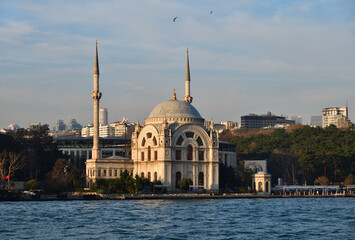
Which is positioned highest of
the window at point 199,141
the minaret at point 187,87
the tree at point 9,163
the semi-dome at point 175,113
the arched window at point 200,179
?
the minaret at point 187,87

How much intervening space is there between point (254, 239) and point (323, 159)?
78752 mm

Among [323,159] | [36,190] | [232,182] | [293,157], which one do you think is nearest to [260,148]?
[293,157]

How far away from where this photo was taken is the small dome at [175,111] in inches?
4094

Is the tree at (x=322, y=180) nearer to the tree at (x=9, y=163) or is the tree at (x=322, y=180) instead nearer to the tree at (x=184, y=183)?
the tree at (x=184, y=183)

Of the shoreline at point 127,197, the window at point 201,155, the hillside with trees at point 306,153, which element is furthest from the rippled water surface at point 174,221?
the hillside with trees at point 306,153

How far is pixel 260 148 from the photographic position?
505 ft

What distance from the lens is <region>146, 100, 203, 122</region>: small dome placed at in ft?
341

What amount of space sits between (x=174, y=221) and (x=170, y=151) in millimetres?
40624

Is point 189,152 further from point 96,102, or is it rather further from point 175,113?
point 96,102

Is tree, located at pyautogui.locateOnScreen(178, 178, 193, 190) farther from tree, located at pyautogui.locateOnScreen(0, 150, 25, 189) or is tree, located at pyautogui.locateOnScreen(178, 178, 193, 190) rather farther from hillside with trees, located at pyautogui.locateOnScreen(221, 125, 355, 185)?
hillside with trees, located at pyautogui.locateOnScreen(221, 125, 355, 185)

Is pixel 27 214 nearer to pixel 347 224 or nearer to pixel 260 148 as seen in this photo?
pixel 347 224

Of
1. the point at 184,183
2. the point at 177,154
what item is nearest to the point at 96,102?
the point at 177,154

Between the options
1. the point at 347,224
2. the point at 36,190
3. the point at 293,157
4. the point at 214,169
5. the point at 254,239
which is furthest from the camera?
the point at 293,157

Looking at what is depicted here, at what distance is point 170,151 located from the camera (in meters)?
100
